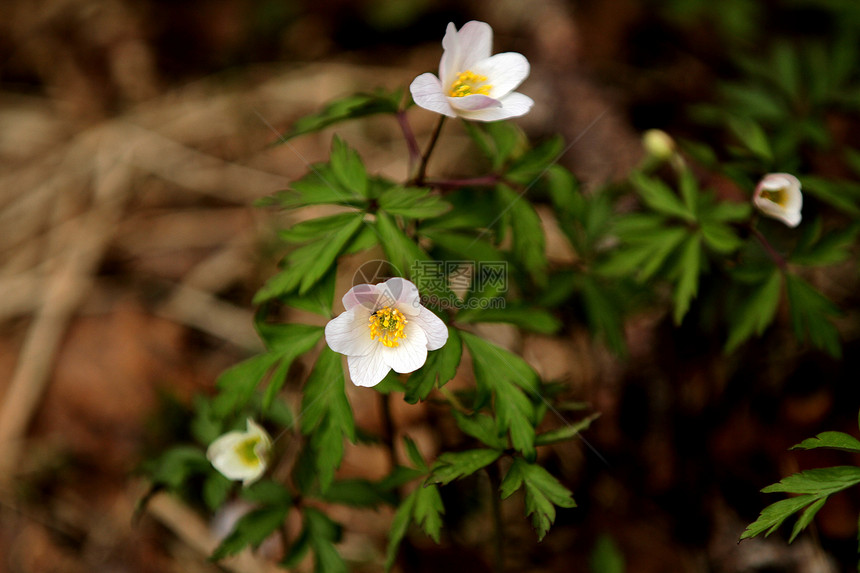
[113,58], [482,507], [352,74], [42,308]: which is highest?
[113,58]

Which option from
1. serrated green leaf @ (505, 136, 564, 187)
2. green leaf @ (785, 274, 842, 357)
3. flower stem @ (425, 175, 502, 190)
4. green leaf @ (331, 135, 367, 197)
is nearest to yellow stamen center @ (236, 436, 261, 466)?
green leaf @ (331, 135, 367, 197)

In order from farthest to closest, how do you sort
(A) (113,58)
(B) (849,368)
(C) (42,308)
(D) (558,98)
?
(A) (113,58), (D) (558,98), (C) (42,308), (B) (849,368)

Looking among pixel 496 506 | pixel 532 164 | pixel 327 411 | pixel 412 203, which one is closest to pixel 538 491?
pixel 496 506

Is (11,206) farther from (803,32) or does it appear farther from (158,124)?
(803,32)

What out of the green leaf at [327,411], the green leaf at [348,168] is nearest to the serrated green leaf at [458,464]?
the green leaf at [327,411]

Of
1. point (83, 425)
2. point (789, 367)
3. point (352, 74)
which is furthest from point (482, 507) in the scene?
point (352, 74)

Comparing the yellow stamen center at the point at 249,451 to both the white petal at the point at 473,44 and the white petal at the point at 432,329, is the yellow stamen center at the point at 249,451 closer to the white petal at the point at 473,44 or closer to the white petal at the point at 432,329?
the white petal at the point at 432,329

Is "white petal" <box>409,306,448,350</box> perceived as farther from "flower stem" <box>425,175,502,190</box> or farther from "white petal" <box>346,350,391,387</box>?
"flower stem" <box>425,175,502,190</box>
